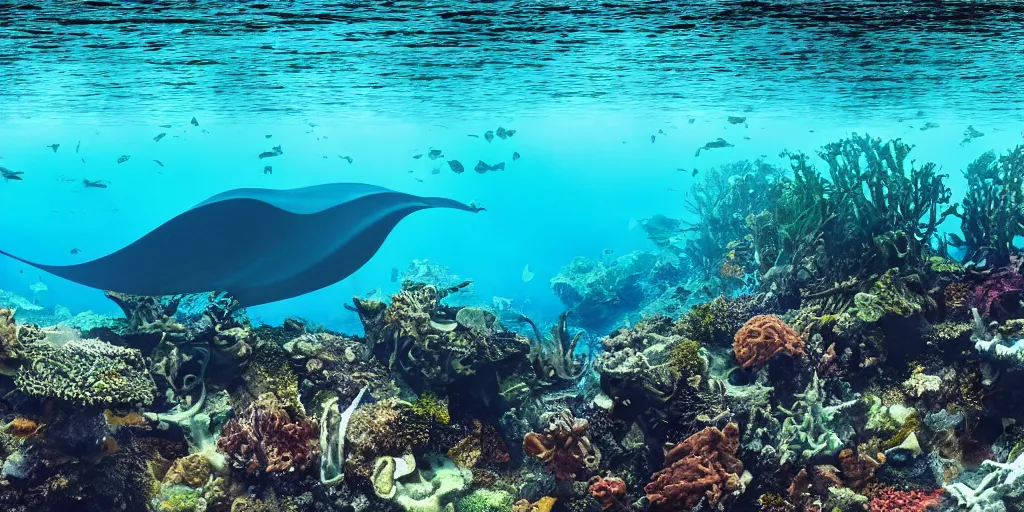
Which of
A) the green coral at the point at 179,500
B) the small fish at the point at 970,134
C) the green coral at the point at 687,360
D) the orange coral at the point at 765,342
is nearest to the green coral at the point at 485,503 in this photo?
the green coral at the point at 687,360

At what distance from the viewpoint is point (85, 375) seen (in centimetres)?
561

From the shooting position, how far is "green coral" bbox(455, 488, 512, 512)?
5.37 meters

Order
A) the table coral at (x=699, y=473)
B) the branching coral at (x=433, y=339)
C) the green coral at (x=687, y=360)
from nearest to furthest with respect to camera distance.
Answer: the table coral at (x=699, y=473) → the green coral at (x=687, y=360) → the branching coral at (x=433, y=339)

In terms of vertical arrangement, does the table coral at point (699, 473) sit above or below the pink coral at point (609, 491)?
above

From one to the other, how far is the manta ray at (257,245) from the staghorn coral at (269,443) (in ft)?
11.6

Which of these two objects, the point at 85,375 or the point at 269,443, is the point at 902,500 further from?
the point at 85,375

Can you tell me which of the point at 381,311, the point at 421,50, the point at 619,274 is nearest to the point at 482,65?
the point at 421,50

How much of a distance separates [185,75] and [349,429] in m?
13.1

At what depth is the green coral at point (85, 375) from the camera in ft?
17.8

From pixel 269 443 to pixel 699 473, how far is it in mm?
4050

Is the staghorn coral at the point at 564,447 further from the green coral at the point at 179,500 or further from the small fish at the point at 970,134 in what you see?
the small fish at the point at 970,134

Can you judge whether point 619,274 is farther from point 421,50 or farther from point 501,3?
point 501,3

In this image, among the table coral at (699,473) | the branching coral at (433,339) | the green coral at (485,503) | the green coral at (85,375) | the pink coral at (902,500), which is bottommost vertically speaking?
the green coral at (485,503)

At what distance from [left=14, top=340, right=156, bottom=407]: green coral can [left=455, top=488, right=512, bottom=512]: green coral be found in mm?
3628
